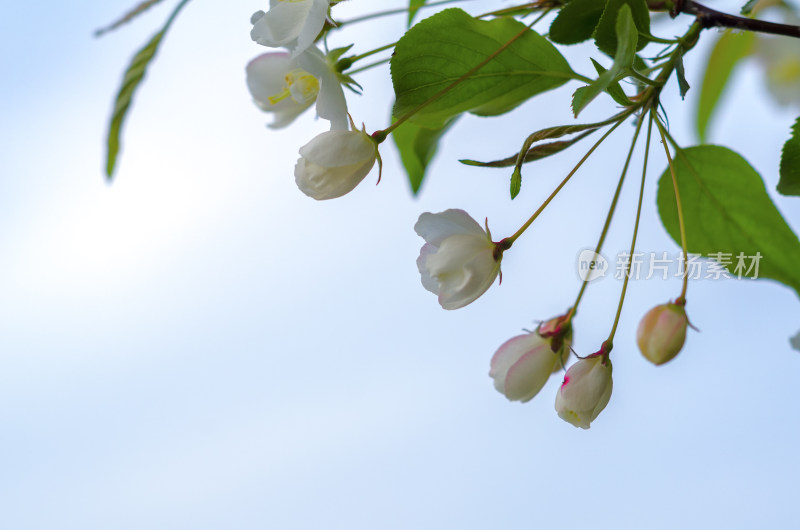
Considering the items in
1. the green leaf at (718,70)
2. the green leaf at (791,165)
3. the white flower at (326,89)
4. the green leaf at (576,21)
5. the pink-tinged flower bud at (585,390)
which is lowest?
the pink-tinged flower bud at (585,390)

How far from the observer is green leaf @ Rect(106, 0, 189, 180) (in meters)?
0.44

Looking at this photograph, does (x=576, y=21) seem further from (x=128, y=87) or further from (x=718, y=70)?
(x=718, y=70)

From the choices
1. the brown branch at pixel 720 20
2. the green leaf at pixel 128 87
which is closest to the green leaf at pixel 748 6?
the brown branch at pixel 720 20

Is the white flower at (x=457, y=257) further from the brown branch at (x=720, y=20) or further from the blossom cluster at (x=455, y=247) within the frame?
the brown branch at (x=720, y=20)

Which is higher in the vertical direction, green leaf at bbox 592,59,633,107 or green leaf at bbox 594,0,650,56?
green leaf at bbox 594,0,650,56

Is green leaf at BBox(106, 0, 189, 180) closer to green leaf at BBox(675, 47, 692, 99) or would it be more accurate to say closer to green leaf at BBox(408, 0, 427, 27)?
green leaf at BBox(408, 0, 427, 27)

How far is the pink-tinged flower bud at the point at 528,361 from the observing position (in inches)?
14.2

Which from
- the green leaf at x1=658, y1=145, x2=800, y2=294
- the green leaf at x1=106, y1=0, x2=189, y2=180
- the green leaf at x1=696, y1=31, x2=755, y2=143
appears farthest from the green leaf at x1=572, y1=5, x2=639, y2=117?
the green leaf at x1=696, y1=31, x2=755, y2=143

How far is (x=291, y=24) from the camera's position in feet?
1.10

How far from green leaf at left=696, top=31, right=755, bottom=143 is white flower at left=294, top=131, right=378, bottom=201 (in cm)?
48

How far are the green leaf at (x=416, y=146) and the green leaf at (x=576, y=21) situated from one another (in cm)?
9

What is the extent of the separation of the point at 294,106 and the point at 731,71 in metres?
0.47

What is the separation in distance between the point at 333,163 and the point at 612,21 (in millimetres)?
127

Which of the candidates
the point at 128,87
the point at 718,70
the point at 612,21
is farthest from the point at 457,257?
the point at 718,70
